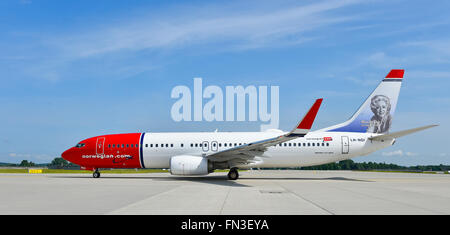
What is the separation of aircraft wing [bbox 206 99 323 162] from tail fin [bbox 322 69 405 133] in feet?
20.9

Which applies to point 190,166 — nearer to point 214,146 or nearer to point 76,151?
point 214,146

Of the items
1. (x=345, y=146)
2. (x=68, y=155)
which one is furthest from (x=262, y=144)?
(x=68, y=155)

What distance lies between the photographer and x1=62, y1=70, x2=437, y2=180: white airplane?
23500mm

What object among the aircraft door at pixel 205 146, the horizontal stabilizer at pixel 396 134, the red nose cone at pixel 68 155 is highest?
the horizontal stabilizer at pixel 396 134

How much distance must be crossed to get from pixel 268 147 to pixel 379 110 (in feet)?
27.5

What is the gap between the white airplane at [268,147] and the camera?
23500mm

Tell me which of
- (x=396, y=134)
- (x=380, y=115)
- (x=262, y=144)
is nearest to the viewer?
(x=262, y=144)

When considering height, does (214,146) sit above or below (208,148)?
above

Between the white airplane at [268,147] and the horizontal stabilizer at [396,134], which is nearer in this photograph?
the horizontal stabilizer at [396,134]

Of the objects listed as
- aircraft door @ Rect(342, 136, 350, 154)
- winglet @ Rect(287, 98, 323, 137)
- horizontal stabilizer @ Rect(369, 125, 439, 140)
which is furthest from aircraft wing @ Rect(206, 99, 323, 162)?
horizontal stabilizer @ Rect(369, 125, 439, 140)

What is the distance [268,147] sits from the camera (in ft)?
75.5

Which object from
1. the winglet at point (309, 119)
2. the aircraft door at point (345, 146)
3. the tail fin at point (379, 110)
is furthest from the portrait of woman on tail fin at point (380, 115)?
the winglet at point (309, 119)

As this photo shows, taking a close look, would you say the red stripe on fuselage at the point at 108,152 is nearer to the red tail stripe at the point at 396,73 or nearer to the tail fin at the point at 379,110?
the tail fin at the point at 379,110
